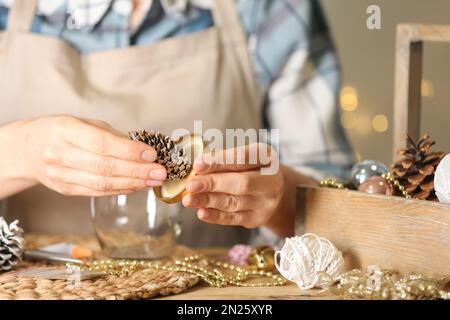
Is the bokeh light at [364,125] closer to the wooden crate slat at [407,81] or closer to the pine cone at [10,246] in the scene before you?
the wooden crate slat at [407,81]

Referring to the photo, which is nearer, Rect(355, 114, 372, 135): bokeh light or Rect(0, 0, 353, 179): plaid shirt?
Rect(0, 0, 353, 179): plaid shirt

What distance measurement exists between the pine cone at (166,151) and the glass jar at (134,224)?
0.45 feet

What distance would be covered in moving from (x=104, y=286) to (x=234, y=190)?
18 cm

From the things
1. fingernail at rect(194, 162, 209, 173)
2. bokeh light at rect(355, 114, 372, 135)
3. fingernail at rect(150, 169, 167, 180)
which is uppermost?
bokeh light at rect(355, 114, 372, 135)

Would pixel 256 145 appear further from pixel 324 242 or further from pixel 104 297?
pixel 104 297

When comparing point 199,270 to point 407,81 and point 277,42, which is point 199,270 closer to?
point 407,81

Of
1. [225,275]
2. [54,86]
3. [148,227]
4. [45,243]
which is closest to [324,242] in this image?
[225,275]

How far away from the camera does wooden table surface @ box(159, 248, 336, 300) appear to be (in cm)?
74

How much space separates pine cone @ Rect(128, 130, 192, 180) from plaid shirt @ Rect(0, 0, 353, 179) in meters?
Answer: 0.47

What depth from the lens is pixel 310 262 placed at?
30.8 inches

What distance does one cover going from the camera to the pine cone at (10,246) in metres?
0.86

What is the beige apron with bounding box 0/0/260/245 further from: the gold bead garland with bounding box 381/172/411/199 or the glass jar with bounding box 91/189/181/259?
the gold bead garland with bounding box 381/172/411/199

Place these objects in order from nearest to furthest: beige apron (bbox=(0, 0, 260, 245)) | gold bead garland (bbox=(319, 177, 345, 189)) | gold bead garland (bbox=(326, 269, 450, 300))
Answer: gold bead garland (bbox=(326, 269, 450, 300)) < gold bead garland (bbox=(319, 177, 345, 189)) < beige apron (bbox=(0, 0, 260, 245))

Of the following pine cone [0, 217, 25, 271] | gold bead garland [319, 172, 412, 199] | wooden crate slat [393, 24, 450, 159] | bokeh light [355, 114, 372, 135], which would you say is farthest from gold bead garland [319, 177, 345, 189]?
bokeh light [355, 114, 372, 135]
